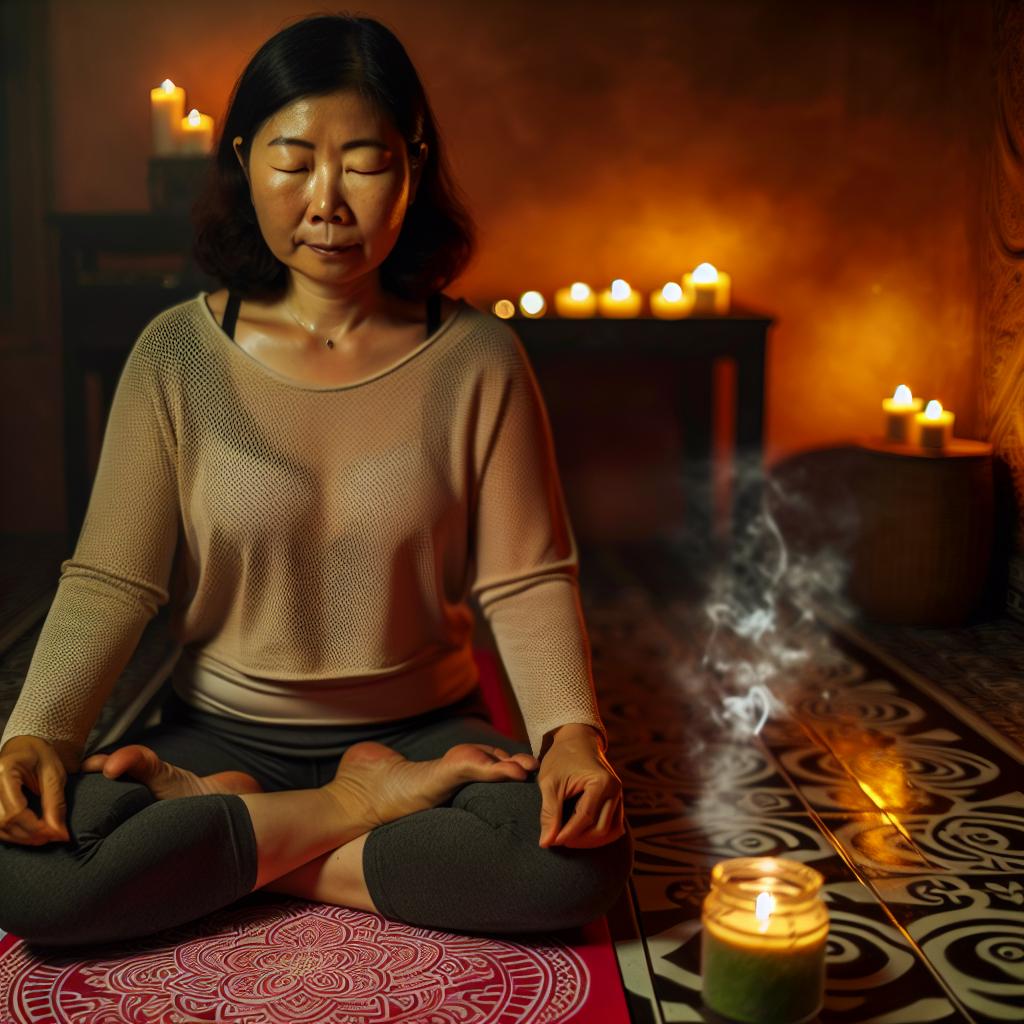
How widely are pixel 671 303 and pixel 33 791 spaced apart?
2.04 m

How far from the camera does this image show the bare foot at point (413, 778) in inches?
52.1

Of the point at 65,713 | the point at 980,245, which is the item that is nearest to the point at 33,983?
the point at 65,713

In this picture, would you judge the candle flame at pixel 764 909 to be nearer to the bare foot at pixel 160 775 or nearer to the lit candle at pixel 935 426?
the bare foot at pixel 160 775

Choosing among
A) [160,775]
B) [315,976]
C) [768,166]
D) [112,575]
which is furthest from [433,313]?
[768,166]

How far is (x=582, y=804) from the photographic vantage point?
123cm

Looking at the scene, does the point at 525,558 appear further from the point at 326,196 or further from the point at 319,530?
the point at 326,196

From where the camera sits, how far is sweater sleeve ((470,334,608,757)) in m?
1.41

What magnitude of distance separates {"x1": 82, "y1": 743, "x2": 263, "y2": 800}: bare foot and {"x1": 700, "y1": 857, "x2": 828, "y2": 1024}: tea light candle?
0.52m

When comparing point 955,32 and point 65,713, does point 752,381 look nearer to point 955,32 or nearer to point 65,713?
point 955,32

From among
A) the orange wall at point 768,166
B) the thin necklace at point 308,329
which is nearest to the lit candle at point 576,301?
the orange wall at point 768,166

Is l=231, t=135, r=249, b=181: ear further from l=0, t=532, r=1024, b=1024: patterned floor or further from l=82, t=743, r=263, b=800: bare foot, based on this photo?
l=0, t=532, r=1024, b=1024: patterned floor

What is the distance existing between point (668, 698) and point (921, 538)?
31.3 inches

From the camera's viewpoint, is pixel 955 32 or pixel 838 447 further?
pixel 838 447

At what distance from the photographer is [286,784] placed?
4.85 ft
